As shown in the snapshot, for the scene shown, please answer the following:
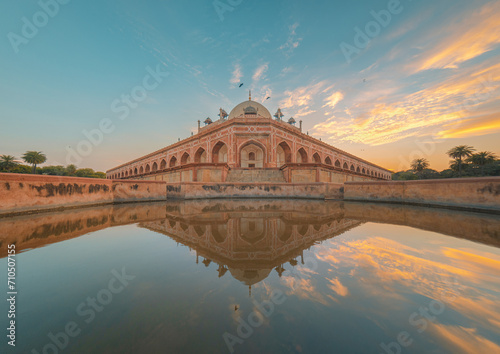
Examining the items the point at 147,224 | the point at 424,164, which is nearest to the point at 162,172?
the point at 147,224

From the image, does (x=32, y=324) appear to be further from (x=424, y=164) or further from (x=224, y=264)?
(x=424, y=164)

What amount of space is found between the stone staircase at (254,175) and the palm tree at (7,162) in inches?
Result: 1945

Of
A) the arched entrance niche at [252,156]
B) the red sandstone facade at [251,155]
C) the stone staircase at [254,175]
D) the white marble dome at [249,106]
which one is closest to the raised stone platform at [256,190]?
the red sandstone facade at [251,155]

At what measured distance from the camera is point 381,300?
4.02ft

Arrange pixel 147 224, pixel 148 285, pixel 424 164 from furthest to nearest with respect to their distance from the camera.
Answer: pixel 424 164 < pixel 147 224 < pixel 148 285

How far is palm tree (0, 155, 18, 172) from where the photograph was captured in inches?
1319

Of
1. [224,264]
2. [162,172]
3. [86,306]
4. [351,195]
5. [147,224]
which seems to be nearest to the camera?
[86,306]

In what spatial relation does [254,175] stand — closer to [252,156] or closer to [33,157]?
[252,156]

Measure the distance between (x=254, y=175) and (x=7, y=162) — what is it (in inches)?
2015

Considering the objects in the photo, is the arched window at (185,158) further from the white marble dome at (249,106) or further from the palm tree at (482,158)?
the palm tree at (482,158)

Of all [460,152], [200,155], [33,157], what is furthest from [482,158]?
[33,157]

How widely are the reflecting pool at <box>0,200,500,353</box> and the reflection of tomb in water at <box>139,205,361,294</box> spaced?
2 centimetres

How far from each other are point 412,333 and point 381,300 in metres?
0.26

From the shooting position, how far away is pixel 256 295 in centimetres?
129
